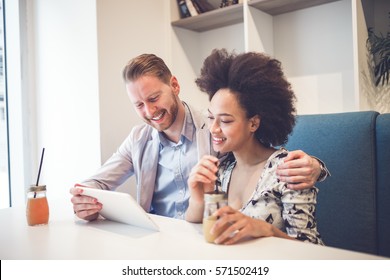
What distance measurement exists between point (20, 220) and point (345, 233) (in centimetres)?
124

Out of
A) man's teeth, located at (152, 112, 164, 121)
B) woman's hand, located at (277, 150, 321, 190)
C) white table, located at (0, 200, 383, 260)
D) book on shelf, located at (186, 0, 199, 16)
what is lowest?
white table, located at (0, 200, 383, 260)

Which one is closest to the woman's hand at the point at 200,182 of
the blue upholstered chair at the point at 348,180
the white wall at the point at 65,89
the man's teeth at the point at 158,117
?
the man's teeth at the point at 158,117

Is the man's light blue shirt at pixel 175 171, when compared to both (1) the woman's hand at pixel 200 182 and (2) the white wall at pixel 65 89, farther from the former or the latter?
(2) the white wall at pixel 65 89

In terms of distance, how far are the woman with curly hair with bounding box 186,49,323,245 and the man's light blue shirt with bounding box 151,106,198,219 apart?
25 centimetres

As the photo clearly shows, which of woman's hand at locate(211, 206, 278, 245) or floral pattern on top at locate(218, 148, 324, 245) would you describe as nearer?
woman's hand at locate(211, 206, 278, 245)

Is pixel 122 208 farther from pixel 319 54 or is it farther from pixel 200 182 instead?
pixel 319 54

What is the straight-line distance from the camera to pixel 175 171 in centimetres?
156

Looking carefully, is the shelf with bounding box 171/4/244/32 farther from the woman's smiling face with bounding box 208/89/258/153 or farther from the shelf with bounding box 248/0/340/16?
the woman's smiling face with bounding box 208/89/258/153

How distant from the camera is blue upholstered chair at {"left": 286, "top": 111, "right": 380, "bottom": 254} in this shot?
1486mm

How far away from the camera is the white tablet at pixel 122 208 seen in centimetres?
104

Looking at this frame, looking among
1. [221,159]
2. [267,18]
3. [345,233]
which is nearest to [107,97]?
[221,159]

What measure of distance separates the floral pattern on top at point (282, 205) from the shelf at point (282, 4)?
4.12ft

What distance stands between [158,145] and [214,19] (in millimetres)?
1211

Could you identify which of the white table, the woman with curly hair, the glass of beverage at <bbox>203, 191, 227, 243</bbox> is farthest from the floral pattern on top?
the glass of beverage at <bbox>203, 191, 227, 243</bbox>
